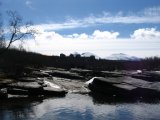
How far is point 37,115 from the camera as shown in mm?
22125

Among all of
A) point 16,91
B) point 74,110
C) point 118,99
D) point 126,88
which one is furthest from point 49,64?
point 74,110

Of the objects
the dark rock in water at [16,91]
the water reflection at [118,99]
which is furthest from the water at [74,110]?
the dark rock in water at [16,91]

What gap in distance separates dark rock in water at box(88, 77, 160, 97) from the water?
4.13 m

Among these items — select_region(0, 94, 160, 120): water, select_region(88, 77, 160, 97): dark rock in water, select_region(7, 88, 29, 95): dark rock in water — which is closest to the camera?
select_region(0, 94, 160, 120): water

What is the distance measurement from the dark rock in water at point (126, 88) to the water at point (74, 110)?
13.6 ft

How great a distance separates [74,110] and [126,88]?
1049 centimetres

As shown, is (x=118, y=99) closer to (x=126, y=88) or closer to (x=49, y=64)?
(x=126, y=88)

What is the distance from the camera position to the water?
858 inches

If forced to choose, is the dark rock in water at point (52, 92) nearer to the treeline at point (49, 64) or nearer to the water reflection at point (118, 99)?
the water reflection at point (118, 99)

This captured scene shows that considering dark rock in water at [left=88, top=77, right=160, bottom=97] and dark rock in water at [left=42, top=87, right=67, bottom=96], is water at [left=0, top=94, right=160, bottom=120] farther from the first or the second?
dark rock in water at [left=88, top=77, right=160, bottom=97]

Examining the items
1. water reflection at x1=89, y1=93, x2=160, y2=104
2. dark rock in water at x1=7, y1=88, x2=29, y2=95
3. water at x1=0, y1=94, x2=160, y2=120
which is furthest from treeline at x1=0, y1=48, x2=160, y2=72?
water at x1=0, y1=94, x2=160, y2=120

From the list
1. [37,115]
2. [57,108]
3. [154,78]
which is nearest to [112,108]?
[57,108]

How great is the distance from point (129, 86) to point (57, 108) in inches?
473

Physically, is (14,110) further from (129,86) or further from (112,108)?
(129,86)
